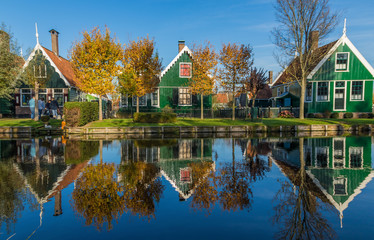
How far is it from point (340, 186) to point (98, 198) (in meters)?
5.44

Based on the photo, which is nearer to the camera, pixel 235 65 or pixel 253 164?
pixel 253 164

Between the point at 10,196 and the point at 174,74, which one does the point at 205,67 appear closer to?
the point at 174,74

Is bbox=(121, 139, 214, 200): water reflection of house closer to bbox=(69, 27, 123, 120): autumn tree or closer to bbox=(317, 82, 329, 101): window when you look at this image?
bbox=(69, 27, 123, 120): autumn tree

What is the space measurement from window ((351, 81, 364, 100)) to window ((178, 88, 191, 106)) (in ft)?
62.4

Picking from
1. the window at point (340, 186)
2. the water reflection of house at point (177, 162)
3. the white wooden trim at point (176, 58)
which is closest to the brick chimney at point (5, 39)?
the white wooden trim at point (176, 58)

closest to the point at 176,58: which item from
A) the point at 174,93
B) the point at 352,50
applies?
the point at 174,93

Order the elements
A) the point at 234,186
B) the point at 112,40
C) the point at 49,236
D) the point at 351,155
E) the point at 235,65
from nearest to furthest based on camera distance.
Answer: the point at 49,236, the point at 234,186, the point at 351,155, the point at 112,40, the point at 235,65

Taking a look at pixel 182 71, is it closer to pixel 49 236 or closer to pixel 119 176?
pixel 119 176

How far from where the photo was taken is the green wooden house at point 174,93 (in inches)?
1086

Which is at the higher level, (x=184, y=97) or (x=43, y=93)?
(x=43, y=93)

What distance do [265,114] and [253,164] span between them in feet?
67.7

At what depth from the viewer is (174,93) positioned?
2764cm

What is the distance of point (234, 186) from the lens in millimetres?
5395

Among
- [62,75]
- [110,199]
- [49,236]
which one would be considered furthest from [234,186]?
[62,75]
